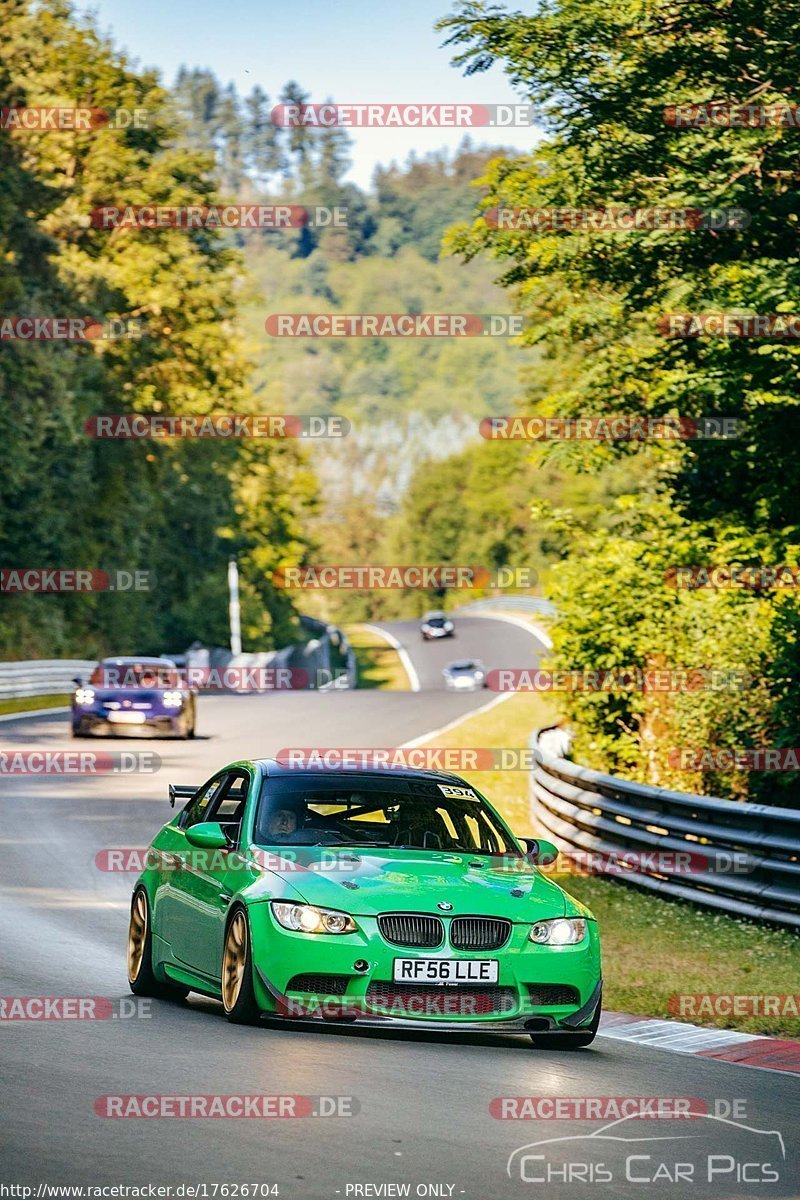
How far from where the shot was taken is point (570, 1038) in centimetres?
966

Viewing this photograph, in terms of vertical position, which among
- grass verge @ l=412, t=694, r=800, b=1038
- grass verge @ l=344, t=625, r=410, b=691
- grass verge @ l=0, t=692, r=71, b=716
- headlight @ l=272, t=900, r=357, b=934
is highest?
headlight @ l=272, t=900, r=357, b=934

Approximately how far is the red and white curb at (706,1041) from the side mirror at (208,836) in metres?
2.34

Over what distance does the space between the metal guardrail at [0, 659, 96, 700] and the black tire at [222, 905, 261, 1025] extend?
35.2 meters

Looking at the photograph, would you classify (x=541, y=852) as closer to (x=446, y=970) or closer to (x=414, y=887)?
(x=414, y=887)

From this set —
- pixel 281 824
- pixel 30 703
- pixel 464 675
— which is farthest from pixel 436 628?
pixel 281 824

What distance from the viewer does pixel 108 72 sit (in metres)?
71.1

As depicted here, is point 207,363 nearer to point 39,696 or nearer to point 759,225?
point 39,696

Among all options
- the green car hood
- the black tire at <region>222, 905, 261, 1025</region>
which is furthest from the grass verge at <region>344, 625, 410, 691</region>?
the black tire at <region>222, 905, 261, 1025</region>

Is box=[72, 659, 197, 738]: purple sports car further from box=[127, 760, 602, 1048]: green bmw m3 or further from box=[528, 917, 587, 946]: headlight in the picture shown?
box=[528, 917, 587, 946]: headlight

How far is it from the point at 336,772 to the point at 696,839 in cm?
606

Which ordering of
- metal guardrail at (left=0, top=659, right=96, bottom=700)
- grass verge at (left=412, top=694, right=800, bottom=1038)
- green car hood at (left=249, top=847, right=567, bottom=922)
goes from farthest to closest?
metal guardrail at (left=0, top=659, right=96, bottom=700)
grass verge at (left=412, top=694, right=800, bottom=1038)
green car hood at (left=249, top=847, right=567, bottom=922)

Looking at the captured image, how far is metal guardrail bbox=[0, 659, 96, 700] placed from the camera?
147 feet

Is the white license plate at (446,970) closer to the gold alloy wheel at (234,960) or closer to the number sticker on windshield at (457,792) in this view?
the gold alloy wheel at (234,960)

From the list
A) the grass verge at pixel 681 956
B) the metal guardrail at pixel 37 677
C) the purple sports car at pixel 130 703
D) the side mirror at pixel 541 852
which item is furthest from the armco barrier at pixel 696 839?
the metal guardrail at pixel 37 677
